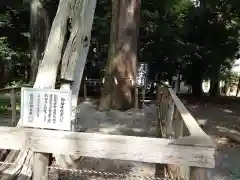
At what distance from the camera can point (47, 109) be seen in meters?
2.47

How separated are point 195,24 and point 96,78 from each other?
4512mm

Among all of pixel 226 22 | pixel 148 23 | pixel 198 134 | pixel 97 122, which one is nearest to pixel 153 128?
pixel 97 122

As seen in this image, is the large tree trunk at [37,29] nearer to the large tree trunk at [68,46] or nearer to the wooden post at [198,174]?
the large tree trunk at [68,46]

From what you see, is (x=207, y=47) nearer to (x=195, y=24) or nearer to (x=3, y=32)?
(x=195, y=24)

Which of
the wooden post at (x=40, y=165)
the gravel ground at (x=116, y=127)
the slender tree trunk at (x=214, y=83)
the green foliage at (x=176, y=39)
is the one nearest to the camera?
the wooden post at (x=40, y=165)

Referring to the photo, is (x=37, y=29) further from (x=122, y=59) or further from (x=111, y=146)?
(x=111, y=146)

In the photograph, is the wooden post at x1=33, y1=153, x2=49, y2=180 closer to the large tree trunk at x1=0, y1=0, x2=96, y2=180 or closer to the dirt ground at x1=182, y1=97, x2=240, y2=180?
the large tree trunk at x1=0, y1=0, x2=96, y2=180

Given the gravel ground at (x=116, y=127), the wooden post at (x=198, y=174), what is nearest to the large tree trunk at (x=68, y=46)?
the gravel ground at (x=116, y=127)

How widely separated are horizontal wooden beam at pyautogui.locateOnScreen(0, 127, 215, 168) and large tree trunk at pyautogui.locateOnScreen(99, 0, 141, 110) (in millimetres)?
7050

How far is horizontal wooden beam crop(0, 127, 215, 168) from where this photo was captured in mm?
1950

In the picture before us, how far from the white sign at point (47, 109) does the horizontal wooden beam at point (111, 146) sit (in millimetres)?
282

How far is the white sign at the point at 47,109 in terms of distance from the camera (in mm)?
Result: 2473

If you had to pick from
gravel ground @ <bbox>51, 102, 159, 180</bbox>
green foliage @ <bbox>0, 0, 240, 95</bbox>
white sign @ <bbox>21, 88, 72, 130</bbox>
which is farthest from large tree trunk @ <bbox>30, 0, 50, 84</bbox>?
white sign @ <bbox>21, 88, 72, 130</bbox>

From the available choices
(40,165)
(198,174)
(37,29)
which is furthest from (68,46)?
(37,29)
